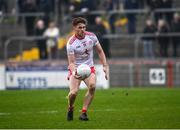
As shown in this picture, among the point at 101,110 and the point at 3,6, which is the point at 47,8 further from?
the point at 101,110

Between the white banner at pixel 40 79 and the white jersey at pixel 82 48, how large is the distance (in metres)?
14.4

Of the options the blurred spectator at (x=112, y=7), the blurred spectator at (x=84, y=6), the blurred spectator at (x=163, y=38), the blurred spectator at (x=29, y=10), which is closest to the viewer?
the blurred spectator at (x=163, y=38)

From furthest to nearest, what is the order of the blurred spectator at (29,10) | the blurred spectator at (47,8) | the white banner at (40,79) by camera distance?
the blurred spectator at (29,10)
the blurred spectator at (47,8)
the white banner at (40,79)

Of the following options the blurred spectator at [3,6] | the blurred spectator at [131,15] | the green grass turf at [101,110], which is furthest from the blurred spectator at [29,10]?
the green grass turf at [101,110]

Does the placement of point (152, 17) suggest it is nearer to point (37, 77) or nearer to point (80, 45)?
point (37, 77)

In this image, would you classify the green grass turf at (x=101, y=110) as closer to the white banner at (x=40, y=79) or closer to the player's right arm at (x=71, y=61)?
the player's right arm at (x=71, y=61)

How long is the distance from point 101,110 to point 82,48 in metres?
3.41

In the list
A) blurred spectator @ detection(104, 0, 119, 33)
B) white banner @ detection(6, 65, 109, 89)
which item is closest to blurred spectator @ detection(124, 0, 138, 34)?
blurred spectator @ detection(104, 0, 119, 33)

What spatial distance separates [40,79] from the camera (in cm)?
3278

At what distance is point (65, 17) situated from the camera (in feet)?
118

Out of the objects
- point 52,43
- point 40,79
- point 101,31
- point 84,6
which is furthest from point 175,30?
point 40,79

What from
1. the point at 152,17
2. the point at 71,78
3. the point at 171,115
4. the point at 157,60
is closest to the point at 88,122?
the point at 71,78

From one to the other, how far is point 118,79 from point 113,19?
3044 mm

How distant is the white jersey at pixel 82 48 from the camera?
17.5 meters
